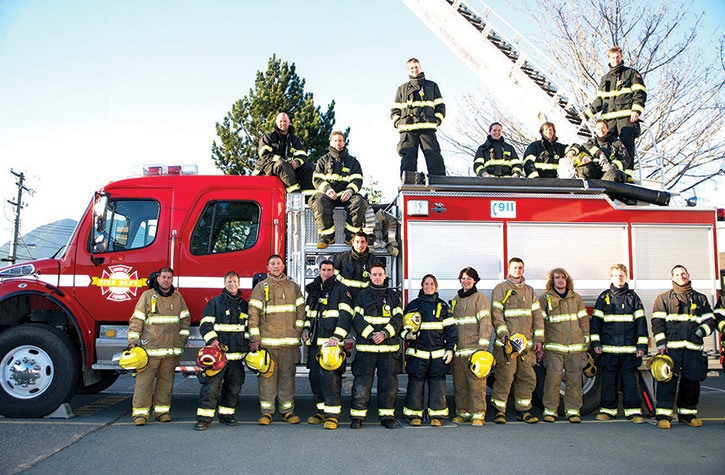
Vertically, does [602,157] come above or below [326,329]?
above

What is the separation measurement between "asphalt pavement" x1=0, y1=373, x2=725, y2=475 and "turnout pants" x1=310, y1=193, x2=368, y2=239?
2.09m

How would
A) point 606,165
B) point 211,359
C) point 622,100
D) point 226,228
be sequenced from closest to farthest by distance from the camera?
point 211,359 < point 226,228 < point 606,165 < point 622,100

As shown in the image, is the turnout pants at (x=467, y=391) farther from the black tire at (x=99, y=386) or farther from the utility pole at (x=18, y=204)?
the utility pole at (x=18, y=204)

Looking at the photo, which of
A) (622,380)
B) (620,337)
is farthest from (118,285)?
(622,380)

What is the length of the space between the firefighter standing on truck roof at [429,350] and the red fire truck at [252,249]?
12.4 inches

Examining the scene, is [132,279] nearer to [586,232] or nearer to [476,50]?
[586,232]

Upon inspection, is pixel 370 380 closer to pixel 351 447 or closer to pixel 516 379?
pixel 351 447

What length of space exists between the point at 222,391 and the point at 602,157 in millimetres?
5428

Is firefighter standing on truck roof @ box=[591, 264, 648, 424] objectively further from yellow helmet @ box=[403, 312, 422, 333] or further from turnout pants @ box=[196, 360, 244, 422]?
turnout pants @ box=[196, 360, 244, 422]

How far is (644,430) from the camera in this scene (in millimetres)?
6176

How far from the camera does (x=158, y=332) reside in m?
6.18

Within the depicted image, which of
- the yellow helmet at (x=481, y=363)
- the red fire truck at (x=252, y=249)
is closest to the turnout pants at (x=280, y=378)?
the red fire truck at (x=252, y=249)

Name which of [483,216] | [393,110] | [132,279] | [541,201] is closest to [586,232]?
[541,201]

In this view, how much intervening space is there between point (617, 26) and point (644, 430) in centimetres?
1165
